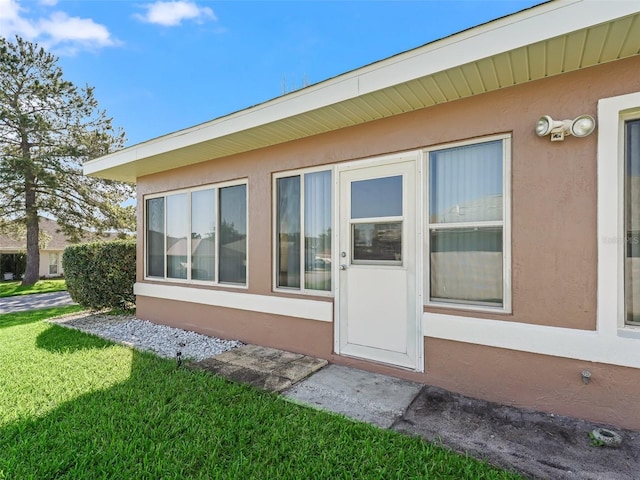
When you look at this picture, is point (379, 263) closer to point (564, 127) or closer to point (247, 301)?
point (564, 127)

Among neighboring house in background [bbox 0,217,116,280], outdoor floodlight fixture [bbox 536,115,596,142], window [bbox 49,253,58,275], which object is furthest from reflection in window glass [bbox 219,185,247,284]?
window [bbox 49,253,58,275]

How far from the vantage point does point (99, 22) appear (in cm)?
772

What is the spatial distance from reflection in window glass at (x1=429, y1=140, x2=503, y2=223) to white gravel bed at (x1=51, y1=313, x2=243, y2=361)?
3555mm

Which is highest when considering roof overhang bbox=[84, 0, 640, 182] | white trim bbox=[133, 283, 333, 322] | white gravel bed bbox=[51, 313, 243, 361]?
roof overhang bbox=[84, 0, 640, 182]

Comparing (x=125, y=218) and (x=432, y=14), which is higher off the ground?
(x=432, y=14)

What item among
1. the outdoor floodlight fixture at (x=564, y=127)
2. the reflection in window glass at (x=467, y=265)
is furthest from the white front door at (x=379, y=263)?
the outdoor floodlight fixture at (x=564, y=127)

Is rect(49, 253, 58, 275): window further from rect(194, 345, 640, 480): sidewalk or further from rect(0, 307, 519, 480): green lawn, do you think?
rect(194, 345, 640, 480): sidewalk

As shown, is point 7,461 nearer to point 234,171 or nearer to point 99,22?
→ point 234,171

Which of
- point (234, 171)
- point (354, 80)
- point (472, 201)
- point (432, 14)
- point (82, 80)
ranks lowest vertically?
point (472, 201)

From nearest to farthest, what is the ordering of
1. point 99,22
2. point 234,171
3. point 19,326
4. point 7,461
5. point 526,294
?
point 7,461
point 526,294
point 234,171
point 19,326
point 99,22

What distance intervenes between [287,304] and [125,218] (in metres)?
15.3

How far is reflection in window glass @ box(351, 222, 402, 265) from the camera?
3.81 m

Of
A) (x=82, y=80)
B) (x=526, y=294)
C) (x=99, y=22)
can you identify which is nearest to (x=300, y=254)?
(x=526, y=294)

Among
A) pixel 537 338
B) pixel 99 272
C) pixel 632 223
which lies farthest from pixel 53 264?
pixel 632 223
